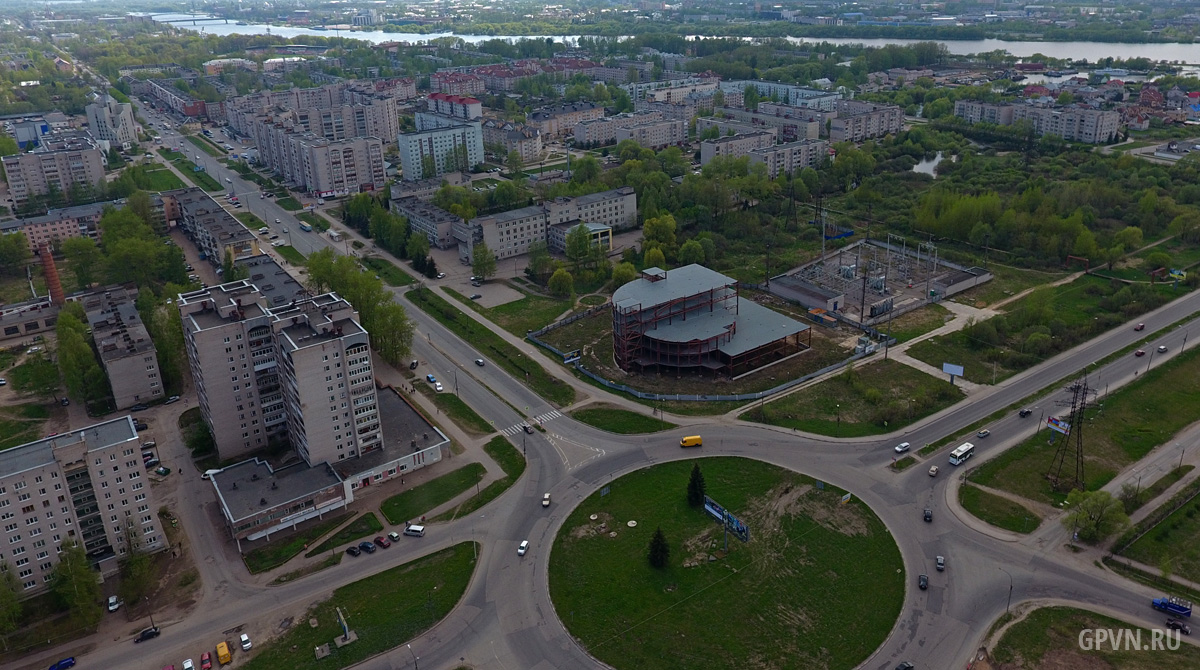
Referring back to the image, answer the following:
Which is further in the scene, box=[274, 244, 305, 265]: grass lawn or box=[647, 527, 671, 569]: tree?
box=[274, 244, 305, 265]: grass lawn

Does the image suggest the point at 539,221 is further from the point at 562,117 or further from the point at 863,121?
the point at 863,121

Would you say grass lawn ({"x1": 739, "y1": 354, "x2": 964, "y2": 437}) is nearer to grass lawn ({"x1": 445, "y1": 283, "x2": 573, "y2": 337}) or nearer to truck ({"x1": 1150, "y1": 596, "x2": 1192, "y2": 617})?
truck ({"x1": 1150, "y1": 596, "x2": 1192, "y2": 617})

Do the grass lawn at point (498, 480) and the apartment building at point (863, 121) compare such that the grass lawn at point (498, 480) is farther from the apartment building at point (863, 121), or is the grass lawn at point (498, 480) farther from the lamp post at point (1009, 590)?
the apartment building at point (863, 121)

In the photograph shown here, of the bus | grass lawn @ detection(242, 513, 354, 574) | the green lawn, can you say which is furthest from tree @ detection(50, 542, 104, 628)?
the green lawn

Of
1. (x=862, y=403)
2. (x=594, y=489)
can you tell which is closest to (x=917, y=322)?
(x=862, y=403)

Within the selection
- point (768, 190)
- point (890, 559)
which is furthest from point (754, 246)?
point (890, 559)

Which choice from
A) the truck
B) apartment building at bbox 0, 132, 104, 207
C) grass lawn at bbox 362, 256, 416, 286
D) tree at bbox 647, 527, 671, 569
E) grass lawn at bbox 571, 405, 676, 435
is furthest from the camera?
apartment building at bbox 0, 132, 104, 207

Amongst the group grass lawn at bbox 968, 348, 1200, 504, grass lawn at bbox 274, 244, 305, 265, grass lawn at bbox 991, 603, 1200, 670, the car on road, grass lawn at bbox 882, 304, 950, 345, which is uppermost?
grass lawn at bbox 274, 244, 305, 265
